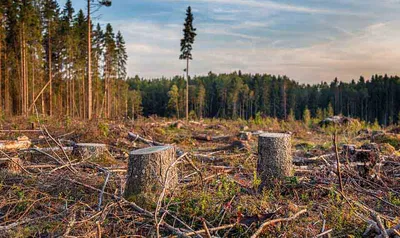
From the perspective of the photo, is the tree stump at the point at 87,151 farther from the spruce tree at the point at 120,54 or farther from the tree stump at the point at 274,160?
the spruce tree at the point at 120,54

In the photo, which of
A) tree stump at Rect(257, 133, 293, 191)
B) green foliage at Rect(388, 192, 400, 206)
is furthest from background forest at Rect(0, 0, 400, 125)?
green foliage at Rect(388, 192, 400, 206)

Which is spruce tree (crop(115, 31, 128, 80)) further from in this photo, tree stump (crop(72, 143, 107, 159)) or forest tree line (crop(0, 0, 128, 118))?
tree stump (crop(72, 143, 107, 159))

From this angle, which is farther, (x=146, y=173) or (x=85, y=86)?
(x=85, y=86)

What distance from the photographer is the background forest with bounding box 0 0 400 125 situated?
94.4 feet

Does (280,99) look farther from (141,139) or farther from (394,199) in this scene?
(394,199)

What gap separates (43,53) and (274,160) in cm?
3425

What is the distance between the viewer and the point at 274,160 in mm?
5445

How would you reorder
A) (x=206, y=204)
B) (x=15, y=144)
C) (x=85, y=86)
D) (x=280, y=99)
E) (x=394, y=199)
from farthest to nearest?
(x=280, y=99), (x=85, y=86), (x=15, y=144), (x=394, y=199), (x=206, y=204)

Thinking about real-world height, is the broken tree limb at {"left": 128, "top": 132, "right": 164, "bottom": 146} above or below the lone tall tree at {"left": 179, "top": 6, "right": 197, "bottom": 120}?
below

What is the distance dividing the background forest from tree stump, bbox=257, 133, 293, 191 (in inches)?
351

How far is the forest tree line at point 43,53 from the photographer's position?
2800 centimetres

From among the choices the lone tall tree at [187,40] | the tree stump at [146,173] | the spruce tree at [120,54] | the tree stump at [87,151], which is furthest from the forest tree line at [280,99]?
the tree stump at [146,173]

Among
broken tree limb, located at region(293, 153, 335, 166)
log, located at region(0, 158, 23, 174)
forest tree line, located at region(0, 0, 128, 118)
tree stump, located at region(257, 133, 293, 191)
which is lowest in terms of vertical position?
broken tree limb, located at region(293, 153, 335, 166)

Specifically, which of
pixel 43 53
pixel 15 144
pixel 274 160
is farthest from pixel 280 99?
pixel 274 160
